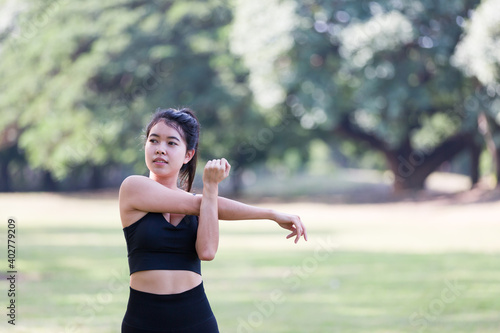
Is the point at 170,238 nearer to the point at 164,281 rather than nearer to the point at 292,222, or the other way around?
the point at 164,281

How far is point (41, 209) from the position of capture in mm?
27266

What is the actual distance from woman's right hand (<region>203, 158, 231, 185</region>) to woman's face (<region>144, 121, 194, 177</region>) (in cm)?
25

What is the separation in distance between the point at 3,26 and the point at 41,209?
353 inches

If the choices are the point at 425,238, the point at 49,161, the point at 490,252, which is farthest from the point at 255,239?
the point at 49,161

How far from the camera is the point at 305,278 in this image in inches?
433

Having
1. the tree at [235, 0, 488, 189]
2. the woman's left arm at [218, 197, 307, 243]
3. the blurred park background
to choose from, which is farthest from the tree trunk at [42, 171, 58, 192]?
the woman's left arm at [218, 197, 307, 243]

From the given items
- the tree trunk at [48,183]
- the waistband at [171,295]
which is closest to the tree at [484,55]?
the waistband at [171,295]

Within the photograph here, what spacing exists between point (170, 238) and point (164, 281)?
0.17 m

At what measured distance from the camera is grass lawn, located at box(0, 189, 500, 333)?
25.6 ft

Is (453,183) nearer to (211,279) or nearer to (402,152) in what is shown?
(402,152)

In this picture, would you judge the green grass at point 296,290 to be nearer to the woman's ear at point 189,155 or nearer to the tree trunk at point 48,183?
the woman's ear at point 189,155

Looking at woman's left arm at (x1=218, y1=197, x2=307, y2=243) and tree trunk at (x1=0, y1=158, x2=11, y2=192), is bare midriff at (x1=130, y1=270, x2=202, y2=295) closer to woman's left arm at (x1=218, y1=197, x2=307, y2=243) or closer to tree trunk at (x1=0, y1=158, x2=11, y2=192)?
woman's left arm at (x1=218, y1=197, x2=307, y2=243)

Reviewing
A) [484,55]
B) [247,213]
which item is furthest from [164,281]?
[484,55]

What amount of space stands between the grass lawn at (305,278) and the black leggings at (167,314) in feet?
15.1
